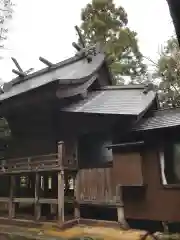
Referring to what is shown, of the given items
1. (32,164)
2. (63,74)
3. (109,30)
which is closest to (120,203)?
(32,164)

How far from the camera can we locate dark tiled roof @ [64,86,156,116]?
34.5 ft

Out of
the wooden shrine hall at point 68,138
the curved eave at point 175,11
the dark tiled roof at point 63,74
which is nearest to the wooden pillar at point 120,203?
the wooden shrine hall at point 68,138

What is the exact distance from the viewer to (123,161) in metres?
10.2

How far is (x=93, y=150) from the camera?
42.0ft

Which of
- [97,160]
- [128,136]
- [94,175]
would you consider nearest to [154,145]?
[128,136]

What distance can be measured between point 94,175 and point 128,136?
2155mm

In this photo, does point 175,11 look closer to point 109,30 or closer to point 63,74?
point 63,74

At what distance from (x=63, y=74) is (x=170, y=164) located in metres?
8.17

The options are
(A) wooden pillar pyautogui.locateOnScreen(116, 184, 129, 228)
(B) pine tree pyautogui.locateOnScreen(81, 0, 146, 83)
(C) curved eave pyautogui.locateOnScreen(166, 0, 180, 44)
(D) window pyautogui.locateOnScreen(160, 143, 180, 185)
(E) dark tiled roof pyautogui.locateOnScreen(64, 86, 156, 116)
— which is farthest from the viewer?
(B) pine tree pyautogui.locateOnScreen(81, 0, 146, 83)

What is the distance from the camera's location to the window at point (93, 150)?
1206cm

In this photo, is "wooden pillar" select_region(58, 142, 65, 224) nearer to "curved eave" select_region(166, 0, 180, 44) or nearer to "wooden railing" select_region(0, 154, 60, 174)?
"wooden railing" select_region(0, 154, 60, 174)

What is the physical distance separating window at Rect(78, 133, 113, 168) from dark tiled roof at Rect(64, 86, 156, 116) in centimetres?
140

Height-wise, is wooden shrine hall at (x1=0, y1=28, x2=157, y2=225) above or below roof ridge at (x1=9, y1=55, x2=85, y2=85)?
below

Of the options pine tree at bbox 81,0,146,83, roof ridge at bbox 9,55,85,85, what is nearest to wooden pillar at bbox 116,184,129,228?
roof ridge at bbox 9,55,85,85
